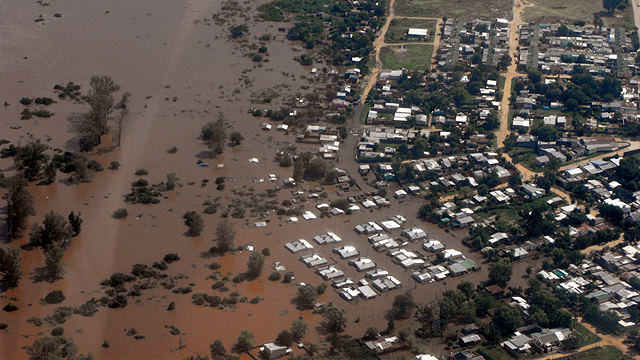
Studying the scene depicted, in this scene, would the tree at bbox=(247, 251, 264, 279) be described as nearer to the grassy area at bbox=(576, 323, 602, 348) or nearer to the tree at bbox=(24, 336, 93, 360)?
the tree at bbox=(24, 336, 93, 360)

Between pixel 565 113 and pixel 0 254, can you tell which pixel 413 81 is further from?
pixel 0 254

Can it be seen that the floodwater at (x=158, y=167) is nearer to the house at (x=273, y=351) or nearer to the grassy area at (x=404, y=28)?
the house at (x=273, y=351)

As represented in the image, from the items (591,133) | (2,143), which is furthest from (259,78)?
(591,133)

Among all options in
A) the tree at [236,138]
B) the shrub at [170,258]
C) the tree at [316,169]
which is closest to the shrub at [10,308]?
the shrub at [170,258]

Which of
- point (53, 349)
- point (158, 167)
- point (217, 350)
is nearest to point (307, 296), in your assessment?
point (217, 350)

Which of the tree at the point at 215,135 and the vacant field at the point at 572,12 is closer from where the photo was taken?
the tree at the point at 215,135

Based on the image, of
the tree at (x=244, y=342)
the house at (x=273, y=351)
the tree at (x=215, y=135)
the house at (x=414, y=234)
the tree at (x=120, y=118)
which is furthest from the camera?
the tree at (x=120, y=118)

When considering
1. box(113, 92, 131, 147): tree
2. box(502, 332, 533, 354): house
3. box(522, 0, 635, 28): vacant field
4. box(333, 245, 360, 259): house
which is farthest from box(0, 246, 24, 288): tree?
box(522, 0, 635, 28): vacant field
